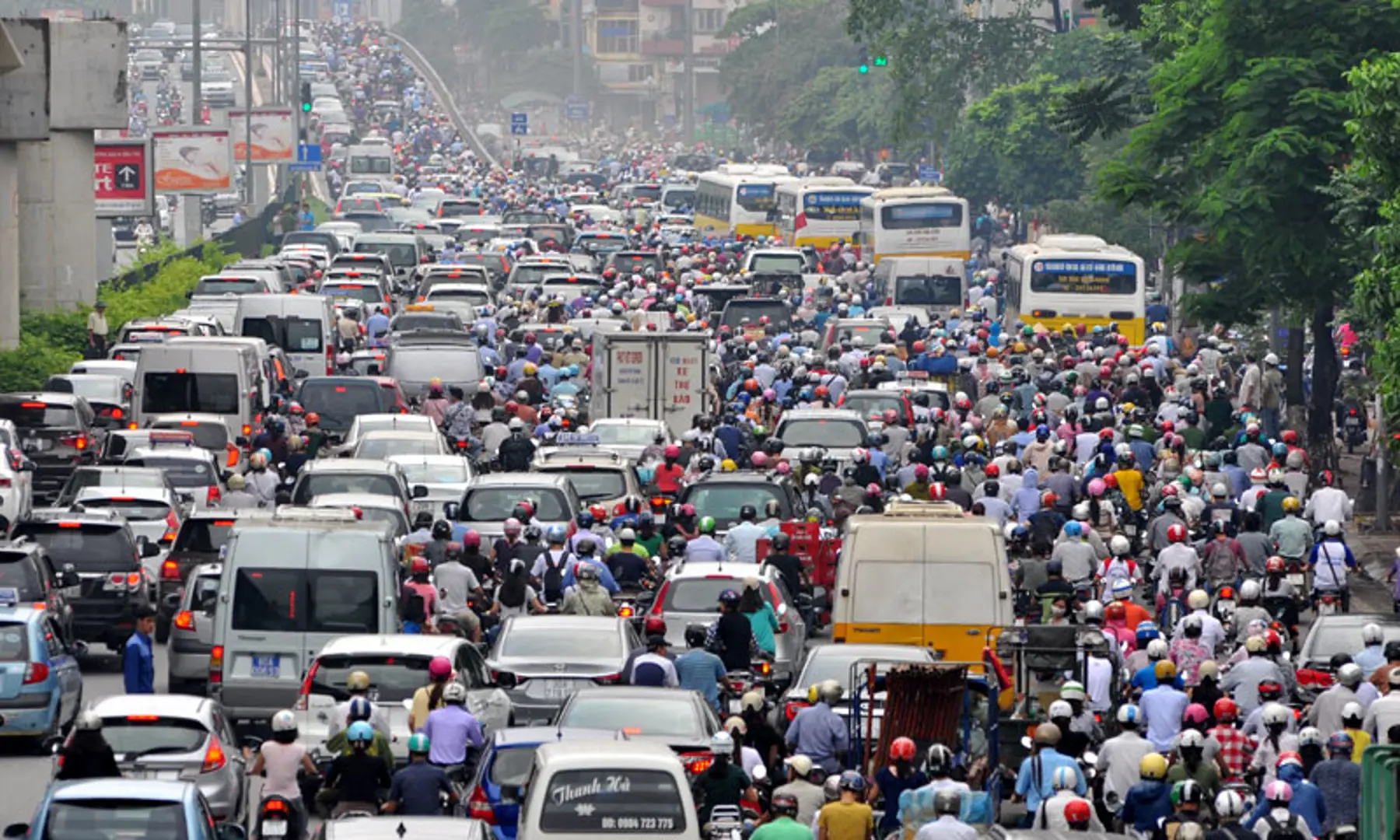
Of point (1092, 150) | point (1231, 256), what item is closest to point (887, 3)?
point (1092, 150)

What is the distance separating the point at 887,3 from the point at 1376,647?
2242 inches

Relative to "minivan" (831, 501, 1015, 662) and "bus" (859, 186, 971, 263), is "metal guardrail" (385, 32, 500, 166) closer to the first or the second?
"bus" (859, 186, 971, 263)

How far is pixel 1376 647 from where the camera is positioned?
71.0 feet

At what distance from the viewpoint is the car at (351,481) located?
3023 centimetres

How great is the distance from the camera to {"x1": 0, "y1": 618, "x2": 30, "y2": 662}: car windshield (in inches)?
907

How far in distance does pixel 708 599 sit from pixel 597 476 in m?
7.13

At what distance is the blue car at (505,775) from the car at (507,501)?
35.8 ft

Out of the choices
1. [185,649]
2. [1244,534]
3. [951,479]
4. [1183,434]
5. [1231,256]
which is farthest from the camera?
[1231,256]

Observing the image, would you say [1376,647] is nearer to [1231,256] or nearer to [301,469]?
[301,469]

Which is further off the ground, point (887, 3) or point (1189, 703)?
point (887, 3)

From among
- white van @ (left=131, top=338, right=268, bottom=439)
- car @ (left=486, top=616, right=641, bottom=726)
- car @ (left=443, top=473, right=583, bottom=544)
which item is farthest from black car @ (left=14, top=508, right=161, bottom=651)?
white van @ (left=131, top=338, right=268, bottom=439)

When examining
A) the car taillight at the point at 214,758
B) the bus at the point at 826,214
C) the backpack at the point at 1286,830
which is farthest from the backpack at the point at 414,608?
the bus at the point at 826,214

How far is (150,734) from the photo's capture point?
19.2 m

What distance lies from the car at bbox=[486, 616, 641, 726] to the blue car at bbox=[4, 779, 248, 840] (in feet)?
16.7
